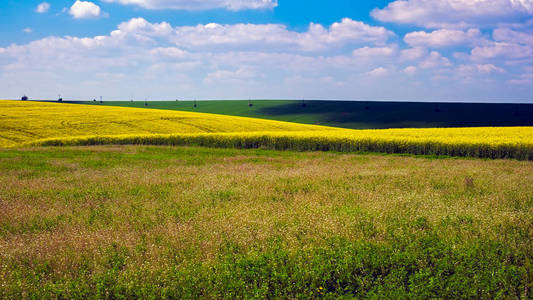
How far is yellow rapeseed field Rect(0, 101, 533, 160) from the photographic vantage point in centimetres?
2231

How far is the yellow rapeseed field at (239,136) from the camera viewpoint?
22312mm

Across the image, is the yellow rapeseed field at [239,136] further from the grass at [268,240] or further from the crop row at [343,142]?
the grass at [268,240]

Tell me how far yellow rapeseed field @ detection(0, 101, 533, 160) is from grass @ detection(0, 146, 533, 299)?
1173 cm

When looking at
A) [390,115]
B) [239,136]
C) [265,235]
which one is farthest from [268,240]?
[390,115]

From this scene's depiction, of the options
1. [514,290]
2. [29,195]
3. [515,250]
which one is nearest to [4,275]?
[29,195]

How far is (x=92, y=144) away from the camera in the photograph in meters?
28.1

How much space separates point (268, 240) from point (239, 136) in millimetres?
20900

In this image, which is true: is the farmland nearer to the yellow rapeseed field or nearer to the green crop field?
the yellow rapeseed field

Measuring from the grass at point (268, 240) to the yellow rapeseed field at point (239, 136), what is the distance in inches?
462

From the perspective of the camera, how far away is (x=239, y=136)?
27.0 metres

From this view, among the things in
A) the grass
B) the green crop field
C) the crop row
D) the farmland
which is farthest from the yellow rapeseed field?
the green crop field

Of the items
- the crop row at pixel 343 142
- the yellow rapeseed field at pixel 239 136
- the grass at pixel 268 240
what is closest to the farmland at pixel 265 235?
the grass at pixel 268 240

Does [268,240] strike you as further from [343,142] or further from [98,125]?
[98,125]

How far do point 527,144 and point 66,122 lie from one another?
37199 mm
